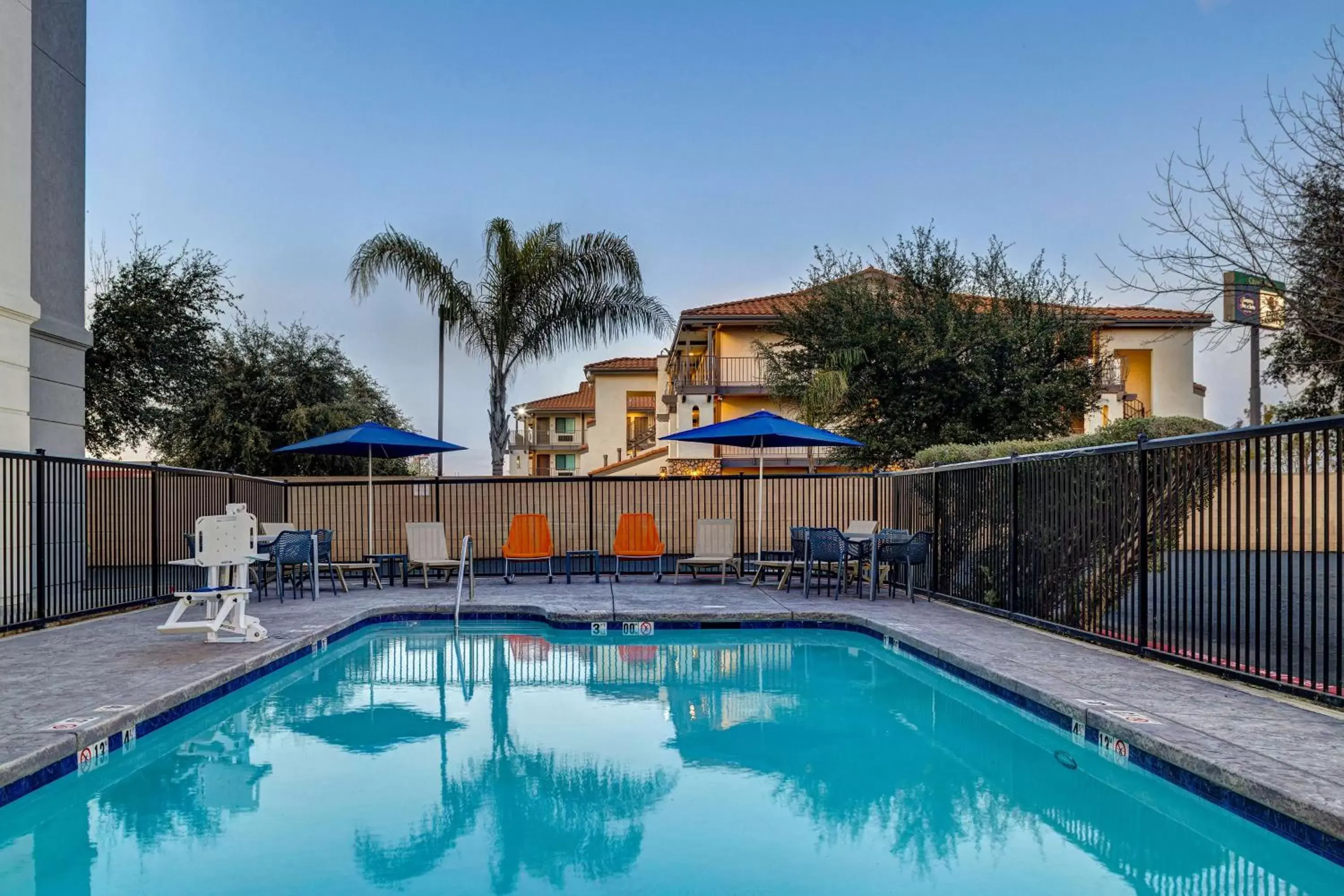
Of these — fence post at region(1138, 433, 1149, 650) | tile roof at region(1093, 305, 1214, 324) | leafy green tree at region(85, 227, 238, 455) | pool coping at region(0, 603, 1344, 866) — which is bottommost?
pool coping at region(0, 603, 1344, 866)

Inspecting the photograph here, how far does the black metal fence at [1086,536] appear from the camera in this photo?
15.2ft

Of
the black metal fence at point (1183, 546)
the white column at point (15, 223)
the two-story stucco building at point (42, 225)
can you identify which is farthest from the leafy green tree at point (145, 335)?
the black metal fence at point (1183, 546)

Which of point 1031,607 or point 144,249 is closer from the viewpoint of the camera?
point 1031,607

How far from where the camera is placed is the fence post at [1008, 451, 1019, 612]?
795 centimetres

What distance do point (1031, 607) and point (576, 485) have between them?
8.99 m

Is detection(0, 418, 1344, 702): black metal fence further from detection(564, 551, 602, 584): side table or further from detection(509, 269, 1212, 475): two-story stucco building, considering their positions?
detection(509, 269, 1212, 475): two-story stucco building

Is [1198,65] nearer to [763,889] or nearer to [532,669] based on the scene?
[532,669]

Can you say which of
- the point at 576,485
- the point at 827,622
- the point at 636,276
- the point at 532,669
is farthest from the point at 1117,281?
the point at 636,276

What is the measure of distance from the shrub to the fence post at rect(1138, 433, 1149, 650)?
16 centimetres

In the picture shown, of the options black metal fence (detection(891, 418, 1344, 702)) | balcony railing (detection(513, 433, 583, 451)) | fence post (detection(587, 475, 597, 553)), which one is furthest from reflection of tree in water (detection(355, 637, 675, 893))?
balcony railing (detection(513, 433, 583, 451))

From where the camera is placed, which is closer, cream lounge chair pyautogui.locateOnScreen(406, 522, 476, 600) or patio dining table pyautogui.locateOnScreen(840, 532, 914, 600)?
patio dining table pyautogui.locateOnScreen(840, 532, 914, 600)

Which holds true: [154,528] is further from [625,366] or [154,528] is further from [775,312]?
[625,366]

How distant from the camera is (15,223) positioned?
8750 mm

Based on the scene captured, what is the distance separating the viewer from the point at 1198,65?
38.8 feet
